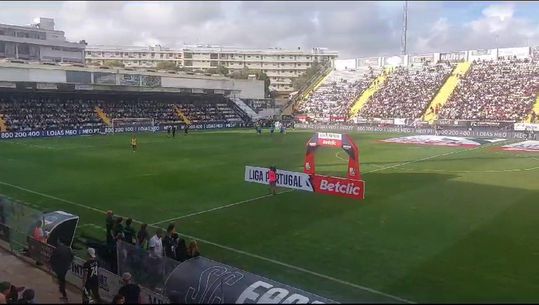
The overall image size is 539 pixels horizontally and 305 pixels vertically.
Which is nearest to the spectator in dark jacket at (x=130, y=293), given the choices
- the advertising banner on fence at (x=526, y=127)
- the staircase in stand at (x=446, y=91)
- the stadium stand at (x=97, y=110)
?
the stadium stand at (x=97, y=110)

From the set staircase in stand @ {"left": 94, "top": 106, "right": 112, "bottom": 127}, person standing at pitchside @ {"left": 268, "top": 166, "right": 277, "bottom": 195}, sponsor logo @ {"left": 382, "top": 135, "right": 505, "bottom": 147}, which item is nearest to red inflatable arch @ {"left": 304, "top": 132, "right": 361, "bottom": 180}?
person standing at pitchside @ {"left": 268, "top": 166, "right": 277, "bottom": 195}

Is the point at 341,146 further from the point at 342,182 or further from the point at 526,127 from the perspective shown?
the point at 526,127

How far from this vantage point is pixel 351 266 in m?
14.2

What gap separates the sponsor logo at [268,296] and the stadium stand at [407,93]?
2763 inches

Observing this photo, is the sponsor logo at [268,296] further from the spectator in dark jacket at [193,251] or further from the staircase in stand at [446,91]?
the staircase in stand at [446,91]

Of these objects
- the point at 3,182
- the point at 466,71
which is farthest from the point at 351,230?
the point at 466,71

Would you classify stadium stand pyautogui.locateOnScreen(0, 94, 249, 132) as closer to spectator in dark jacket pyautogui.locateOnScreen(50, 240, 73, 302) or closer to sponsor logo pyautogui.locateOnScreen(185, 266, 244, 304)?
spectator in dark jacket pyautogui.locateOnScreen(50, 240, 73, 302)

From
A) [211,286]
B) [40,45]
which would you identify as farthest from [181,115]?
[211,286]

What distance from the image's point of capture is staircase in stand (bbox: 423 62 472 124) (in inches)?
2972

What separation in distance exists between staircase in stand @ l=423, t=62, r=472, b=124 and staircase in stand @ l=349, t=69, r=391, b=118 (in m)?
11.4

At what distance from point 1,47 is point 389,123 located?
59971 millimetres

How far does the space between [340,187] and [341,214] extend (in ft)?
10.0

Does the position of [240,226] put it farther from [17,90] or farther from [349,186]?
[17,90]

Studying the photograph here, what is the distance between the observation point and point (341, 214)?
794 inches
